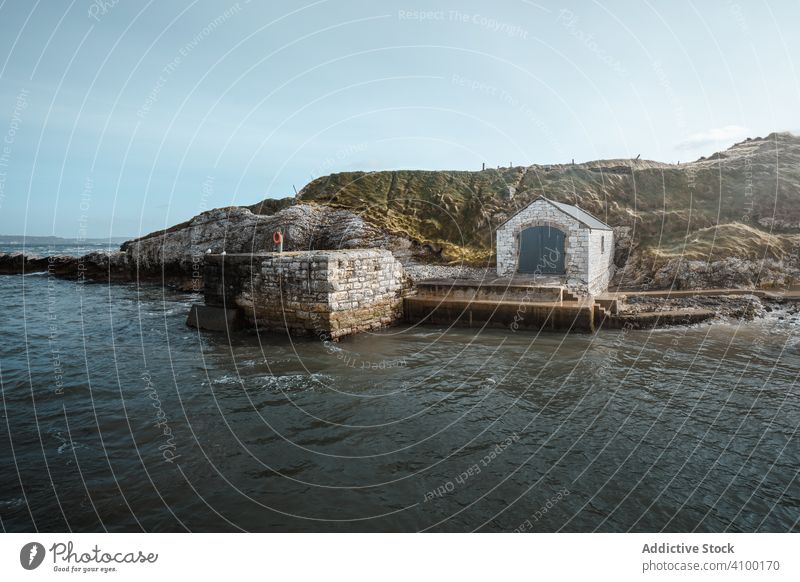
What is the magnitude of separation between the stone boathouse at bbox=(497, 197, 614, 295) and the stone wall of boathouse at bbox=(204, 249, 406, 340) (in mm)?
6584

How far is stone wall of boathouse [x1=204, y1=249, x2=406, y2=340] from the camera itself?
47.3 feet

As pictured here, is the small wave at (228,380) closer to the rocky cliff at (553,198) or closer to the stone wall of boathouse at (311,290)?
the stone wall of boathouse at (311,290)

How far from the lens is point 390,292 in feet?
55.4

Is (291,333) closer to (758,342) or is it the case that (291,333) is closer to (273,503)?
(273,503)

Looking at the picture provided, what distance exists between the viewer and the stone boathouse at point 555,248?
1877 cm

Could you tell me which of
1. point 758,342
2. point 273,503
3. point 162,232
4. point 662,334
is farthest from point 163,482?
point 162,232

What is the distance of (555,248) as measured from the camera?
69.3 feet

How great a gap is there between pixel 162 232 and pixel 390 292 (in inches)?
1333

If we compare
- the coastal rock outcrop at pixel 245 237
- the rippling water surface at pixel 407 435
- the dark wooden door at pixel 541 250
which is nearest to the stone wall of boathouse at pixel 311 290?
the rippling water surface at pixel 407 435
